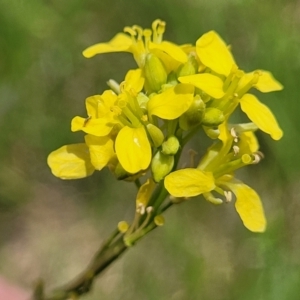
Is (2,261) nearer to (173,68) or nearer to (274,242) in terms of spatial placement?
(274,242)

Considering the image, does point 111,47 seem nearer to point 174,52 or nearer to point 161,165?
point 174,52

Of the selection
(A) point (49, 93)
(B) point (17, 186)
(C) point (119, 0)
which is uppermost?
(C) point (119, 0)

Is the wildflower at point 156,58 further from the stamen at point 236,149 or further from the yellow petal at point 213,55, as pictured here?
the stamen at point 236,149

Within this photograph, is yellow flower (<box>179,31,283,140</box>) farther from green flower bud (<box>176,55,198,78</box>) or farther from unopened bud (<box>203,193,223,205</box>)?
unopened bud (<box>203,193,223,205</box>)

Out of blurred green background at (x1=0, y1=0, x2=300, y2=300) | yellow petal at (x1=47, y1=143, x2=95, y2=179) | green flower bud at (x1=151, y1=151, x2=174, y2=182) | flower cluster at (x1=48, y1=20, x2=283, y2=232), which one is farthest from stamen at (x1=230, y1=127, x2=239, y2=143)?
blurred green background at (x1=0, y1=0, x2=300, y2=300)

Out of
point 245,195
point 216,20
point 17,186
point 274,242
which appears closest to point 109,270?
point 17,186

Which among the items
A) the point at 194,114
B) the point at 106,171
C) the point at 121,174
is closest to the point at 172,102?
the point at 194,114
